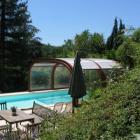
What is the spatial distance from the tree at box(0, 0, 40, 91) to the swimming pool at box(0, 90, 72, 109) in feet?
34.9

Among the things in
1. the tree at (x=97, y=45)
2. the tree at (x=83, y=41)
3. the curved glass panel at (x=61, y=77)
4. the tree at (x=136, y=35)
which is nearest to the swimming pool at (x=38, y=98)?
the curved glass panel at (x=61, y=77)

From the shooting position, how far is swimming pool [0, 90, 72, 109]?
1905 cm

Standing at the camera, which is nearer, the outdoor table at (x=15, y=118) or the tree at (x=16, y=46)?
the outdoor table at (x=15, y=118)

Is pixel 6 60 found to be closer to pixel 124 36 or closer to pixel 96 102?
pixel 124 36

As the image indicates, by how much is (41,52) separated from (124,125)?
29367 millimetres

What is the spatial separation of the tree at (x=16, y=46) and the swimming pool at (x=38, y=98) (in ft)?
34.9

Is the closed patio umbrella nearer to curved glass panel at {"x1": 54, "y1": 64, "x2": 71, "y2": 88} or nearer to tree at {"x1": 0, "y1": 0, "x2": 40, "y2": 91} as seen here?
curved glass panel at {"x1": 54, "y1": 64, "x2": 71, "y2": 88}

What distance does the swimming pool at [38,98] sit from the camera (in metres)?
19.0

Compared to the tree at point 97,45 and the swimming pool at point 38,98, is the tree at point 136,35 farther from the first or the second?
the tree at point 97,45

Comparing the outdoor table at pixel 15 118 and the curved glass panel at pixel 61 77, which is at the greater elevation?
the curved glass panel at pixel 61 77

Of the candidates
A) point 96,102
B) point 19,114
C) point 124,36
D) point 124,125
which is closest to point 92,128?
→ point 124,125

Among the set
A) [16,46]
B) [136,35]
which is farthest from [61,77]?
[136,35]

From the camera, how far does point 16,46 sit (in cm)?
3134

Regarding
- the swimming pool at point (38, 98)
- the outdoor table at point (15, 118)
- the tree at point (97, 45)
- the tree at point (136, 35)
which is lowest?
the swimming pool at point (38, 98)
